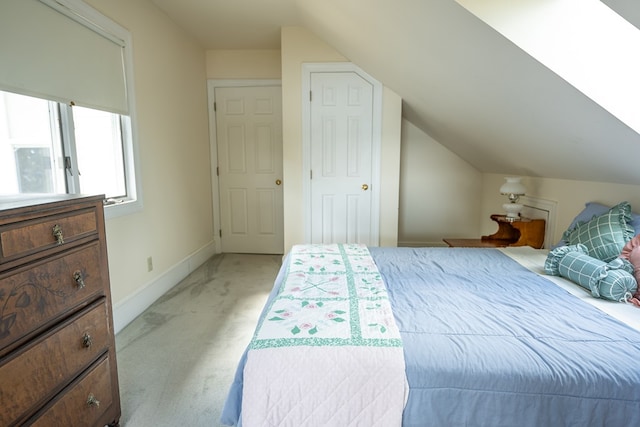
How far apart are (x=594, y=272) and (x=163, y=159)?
311 cm

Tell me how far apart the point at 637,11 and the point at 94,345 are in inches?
90.6

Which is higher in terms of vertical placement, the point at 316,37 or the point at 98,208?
the point at 316,37

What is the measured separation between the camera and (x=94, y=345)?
4.32 ft

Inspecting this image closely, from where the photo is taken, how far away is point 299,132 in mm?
3342

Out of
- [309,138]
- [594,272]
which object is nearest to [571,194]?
[594,272]

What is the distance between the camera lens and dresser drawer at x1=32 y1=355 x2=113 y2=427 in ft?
3.68

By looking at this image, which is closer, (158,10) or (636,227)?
(636,227)

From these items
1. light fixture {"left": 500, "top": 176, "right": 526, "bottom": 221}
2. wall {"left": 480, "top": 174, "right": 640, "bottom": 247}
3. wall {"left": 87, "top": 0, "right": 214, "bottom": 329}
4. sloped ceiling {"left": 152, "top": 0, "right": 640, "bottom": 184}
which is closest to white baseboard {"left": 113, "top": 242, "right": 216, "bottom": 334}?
wall {"left": 87, "top": 0, "right": 214, "bottom": 329}

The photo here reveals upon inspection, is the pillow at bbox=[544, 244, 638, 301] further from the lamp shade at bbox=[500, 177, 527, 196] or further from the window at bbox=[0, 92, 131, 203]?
the window at bbox=[0, 92, 131, 203]

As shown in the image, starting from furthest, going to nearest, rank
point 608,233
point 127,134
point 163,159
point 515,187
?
point 163,159 → point 515,187 → point 127,134 → point 608,233

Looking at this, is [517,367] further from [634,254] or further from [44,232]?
[44,232]

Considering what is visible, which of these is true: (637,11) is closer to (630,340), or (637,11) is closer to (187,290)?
(630,340)

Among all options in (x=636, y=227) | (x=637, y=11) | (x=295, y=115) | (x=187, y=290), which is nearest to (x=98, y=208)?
(x=187, y=290)

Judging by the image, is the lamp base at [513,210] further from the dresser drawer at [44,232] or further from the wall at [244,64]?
the dresser drawer at [44,232]
